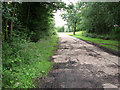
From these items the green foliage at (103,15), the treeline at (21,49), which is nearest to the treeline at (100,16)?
the green foliage at (103,15)

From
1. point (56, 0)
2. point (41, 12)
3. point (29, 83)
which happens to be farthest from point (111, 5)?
point (29, 83)

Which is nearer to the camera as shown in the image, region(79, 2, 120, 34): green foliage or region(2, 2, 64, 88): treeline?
region(2, 2, 64, 88): treeline

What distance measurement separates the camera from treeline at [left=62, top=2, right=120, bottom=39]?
8.52m

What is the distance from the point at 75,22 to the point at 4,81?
3348 cm

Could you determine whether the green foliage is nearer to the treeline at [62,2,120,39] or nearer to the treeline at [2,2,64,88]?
the treeline at [62,2,120,39]

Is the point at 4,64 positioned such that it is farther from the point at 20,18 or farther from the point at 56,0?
the point at 56,0

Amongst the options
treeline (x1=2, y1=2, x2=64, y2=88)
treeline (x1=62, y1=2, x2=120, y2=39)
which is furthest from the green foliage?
treeline (x1=2, y1=2, x2=64, y2=88)

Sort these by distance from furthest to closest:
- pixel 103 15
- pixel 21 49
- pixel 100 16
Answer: pixel 100 16
pixel 103 15
pixel 21 49

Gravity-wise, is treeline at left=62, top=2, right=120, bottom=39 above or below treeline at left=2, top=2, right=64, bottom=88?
above

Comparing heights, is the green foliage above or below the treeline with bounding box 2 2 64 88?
above

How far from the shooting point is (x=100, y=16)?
1522 cm

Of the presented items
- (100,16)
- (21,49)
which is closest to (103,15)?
(100,16)

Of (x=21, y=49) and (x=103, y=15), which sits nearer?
(x=21, y=49)

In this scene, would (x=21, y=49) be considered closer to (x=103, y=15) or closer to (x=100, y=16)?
(x=103, y=15)
